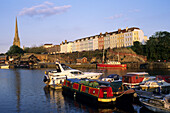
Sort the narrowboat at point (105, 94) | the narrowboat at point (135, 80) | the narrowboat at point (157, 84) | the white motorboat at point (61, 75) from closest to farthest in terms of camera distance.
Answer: the narrowboat at point (105, 94) < the narrowboat at point (157, 84) < the narrowboat at point (135, 80) < the white motorboat at point (61, 75)

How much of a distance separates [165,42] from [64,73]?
9197 centimetres

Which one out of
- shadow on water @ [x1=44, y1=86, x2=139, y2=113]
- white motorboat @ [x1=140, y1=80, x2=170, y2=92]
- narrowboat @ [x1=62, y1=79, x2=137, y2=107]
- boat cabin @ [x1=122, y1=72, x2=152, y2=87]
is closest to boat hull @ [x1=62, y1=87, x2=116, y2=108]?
narrowboat @ [x1=62, y1=79, x2=137, y2=107]

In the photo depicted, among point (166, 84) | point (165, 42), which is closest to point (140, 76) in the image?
point (166, 84)

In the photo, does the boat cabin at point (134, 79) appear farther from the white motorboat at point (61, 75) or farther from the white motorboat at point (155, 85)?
the white motorboat at point (61, 75)

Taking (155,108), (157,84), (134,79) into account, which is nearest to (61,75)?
(134,79)

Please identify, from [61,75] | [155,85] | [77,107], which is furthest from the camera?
[61,75]

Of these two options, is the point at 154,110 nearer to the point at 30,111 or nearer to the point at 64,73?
the point at 30,111

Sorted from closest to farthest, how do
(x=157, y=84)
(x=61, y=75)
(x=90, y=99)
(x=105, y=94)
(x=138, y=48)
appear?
(x=105, y=94) < (x=90, y=99) < (x=157, y=84) < (x=61, y=75) < (x=138, y=48)


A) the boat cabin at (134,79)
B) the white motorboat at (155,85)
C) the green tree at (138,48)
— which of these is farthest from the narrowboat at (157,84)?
the green tree at (138,48)

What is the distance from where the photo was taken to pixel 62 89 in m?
35.2

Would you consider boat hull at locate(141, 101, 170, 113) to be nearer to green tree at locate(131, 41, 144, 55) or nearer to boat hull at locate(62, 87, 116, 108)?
boat hull at locate(62, 87, 116, 108)

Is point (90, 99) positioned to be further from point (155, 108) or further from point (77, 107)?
point (155, 108)

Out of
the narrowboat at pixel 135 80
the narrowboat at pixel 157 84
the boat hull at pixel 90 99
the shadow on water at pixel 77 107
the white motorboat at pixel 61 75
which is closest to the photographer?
the shadow on water at pixel 77 107

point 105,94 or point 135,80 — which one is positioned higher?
point 135,80
